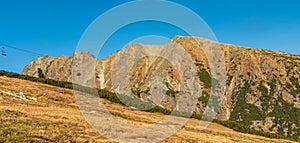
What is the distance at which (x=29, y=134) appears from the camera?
33.3 meters

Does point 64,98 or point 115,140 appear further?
point 64,98

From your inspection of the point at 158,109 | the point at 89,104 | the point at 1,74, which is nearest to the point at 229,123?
the point at 158,109

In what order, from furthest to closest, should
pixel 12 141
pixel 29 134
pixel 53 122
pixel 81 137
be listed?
pixel 53 122
pixel 81 137
pixel 29 134
pixel 12 141

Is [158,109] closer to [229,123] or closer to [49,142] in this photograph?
[229,123]

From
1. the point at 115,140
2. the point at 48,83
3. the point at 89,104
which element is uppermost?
the point at 48,83

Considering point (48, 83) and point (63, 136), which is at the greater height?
point (48, 83)

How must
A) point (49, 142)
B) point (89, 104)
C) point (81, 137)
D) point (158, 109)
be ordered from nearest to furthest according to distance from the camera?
point (49, 142)
point (81, 137)
point (89, 104)
point (158, 109)

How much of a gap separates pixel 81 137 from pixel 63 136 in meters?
2.21

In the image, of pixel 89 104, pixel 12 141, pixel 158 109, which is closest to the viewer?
pixel 12 141

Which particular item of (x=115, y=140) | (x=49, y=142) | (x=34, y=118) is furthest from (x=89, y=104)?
(x=49, y=142)

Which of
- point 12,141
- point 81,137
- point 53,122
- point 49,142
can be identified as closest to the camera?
point 12,141

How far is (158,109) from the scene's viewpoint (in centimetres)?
10888

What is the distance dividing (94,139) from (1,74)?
8529cm

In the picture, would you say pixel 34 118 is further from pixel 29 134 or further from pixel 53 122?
pixel 29 134
